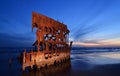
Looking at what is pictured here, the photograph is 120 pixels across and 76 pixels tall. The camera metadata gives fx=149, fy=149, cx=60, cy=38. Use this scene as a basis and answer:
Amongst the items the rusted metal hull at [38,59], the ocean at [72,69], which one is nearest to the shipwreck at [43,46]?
the rusted metal hull at [38,59]

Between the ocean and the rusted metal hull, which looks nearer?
the rusted metal hull

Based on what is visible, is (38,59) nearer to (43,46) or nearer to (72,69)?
(43,46)

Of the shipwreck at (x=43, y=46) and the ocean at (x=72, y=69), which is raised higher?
the shipwreck at (x=43, y=46)

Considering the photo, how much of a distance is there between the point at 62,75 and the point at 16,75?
19.1ft

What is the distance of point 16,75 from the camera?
18812 millimetres

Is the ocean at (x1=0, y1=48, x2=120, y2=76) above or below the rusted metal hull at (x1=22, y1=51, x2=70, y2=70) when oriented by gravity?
below

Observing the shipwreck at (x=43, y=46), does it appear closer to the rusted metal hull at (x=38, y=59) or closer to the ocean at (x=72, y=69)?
the rusted metal hull at (x=38, y=59)

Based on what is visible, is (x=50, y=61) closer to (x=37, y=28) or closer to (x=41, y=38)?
(x=41, y=38)

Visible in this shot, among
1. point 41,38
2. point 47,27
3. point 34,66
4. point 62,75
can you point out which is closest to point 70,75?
point 62,75

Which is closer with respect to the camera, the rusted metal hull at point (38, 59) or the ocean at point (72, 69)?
the rusted metal hull at point (38, 59)

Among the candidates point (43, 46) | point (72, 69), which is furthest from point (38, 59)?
point (72, 69)

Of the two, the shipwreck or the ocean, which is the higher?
the shipwreck

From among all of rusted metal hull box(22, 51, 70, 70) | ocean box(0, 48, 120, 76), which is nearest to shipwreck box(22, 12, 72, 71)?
rusted metal hull box(22, 51, 70, 70)

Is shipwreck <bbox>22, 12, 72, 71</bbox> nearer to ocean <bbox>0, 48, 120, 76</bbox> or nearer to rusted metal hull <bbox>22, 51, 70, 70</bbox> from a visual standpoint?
rusted metal hull <bbox>22, 51, 70, 70</bbox>
